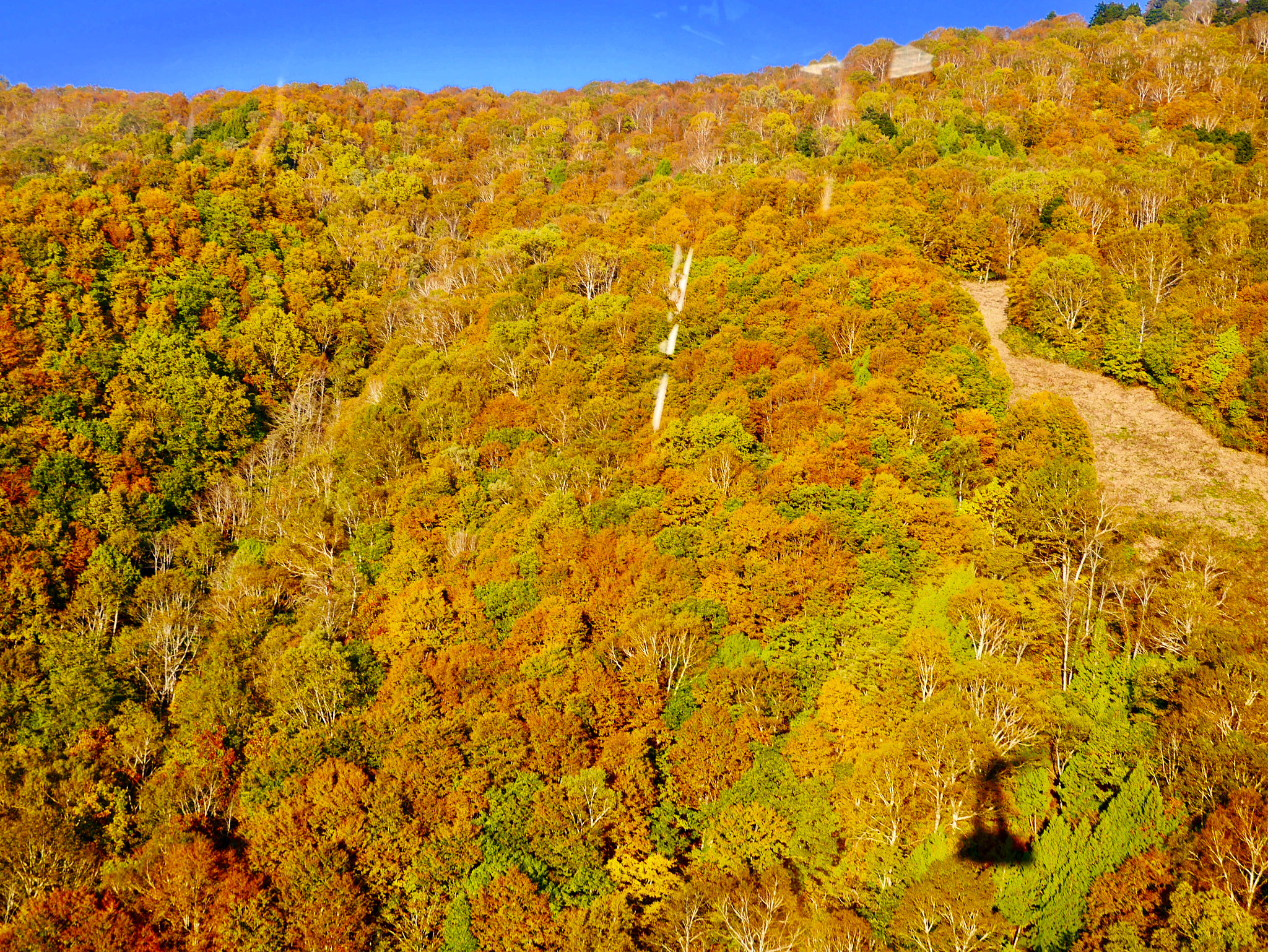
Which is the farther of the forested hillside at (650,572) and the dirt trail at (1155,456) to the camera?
the dirt trail at (1155,456)

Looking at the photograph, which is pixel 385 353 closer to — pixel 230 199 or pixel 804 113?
pixel 230 199

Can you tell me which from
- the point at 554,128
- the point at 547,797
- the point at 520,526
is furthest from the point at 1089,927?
the point at 554,128

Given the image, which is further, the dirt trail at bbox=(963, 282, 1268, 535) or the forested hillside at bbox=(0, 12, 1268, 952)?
the dirt trail at bbox=(963, 282, 1268, 535)

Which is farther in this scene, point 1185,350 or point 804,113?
point 804,113
